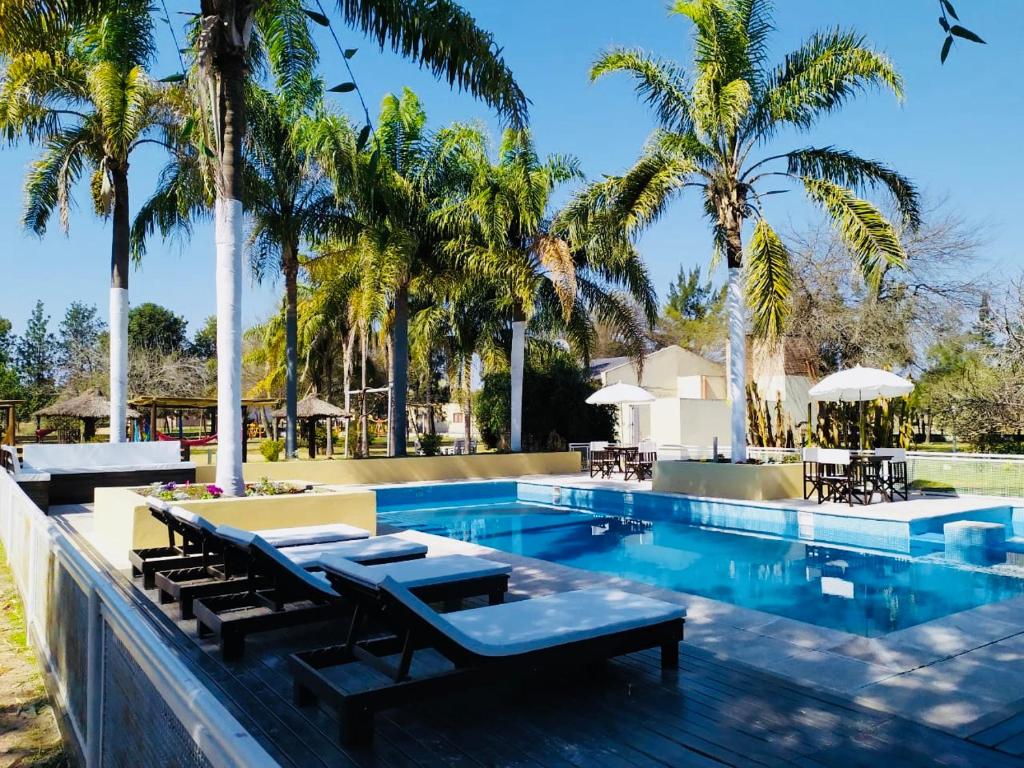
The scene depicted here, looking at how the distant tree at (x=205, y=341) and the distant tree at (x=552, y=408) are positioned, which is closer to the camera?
the distant tree at (x=552, y=408)

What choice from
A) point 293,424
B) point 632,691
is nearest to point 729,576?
point 632,691

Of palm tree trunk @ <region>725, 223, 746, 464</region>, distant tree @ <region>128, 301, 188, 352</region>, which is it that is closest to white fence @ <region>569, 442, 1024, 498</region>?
palm tree trunk @ <region>725, 223, 746, 464</region>

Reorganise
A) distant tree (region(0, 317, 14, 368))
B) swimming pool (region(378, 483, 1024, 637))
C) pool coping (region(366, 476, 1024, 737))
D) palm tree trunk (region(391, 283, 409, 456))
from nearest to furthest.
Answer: pool coping (region(366, 476, 1024, 737)) < swimming pool (region(378, 483, 1024, 637)) < palm tree trunk (region(391, 283, 409, 456)) < distant tree (region(0, 317, 14, 368))

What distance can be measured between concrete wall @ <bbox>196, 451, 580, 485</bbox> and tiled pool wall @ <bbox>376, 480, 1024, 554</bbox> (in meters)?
1.47

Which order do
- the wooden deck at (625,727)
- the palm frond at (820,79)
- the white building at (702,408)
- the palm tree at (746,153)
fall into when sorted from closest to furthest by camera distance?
the wooden deck at (625,727) < the palm frond at (820,79) < the palm tree at (746,153) < the white building at (702,408)

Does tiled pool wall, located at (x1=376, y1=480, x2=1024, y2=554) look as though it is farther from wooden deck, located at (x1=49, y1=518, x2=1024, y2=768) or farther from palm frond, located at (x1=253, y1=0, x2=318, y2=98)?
palm frond, located at (x1=253, y1=0, x2=318, y2=98)

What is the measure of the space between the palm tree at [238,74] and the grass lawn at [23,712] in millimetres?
3487

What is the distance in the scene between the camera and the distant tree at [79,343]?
42.8 m

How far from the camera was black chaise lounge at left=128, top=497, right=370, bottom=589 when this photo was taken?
6324mm

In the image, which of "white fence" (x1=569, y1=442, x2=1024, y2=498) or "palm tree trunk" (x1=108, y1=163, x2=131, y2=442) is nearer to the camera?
"white fence" (x1=569, y1=442, x2=1024, y2=498)

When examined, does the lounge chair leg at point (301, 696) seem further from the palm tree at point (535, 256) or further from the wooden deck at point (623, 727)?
the palm tree at point (535, 256)

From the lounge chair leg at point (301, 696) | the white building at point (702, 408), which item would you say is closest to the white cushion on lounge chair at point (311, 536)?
the lounge chair leg at point (301, 696)

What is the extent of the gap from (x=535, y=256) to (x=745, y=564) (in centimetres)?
1170

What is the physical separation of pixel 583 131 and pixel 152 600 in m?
15.0
